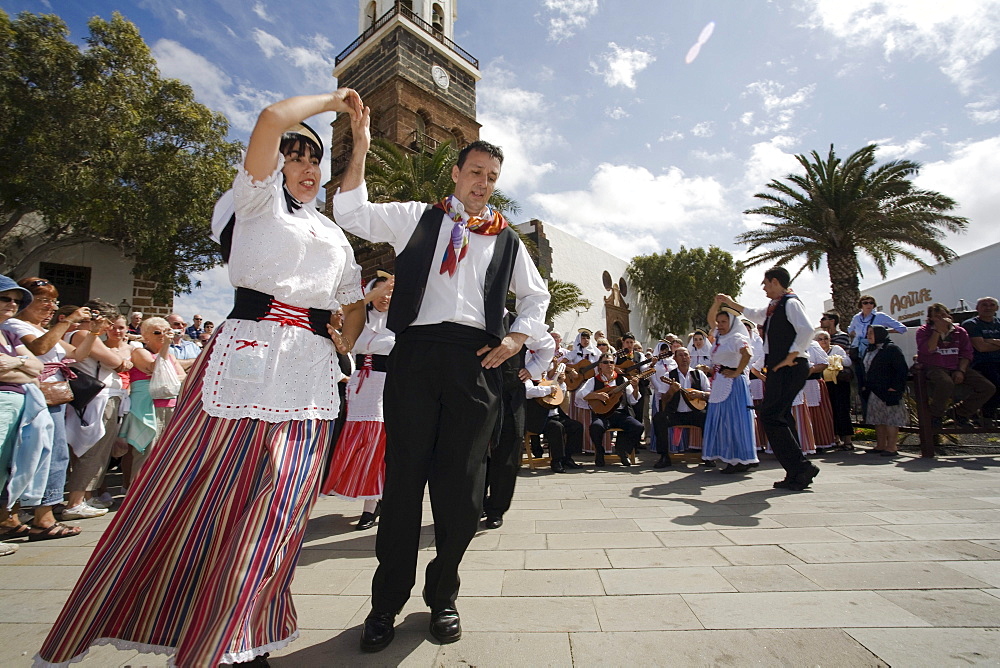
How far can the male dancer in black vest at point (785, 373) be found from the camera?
4996 millimetres

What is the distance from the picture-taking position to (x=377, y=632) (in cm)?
201

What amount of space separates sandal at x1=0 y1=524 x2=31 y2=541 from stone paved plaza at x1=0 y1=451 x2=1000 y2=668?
344mm

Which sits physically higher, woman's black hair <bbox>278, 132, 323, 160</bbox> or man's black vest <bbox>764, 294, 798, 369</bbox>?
woman's black hair <bbox>278, 132, 323, 160</bbox>

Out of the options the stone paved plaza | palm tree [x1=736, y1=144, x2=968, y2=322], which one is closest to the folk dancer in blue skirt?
the stone paved plaza

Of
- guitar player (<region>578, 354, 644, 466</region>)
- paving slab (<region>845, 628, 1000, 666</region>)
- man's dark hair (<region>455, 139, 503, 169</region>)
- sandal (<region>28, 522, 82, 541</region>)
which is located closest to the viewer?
paving slab (<region>845, 628, 1000, 666</region>)

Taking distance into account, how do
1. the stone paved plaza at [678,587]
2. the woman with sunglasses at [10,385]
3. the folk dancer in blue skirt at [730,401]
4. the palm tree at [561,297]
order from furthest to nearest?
the palm tree at [561,297] → the folk dancer in blue skirt at [730,401] → the woman with sunglasses at [10,385] → the stone paved plaza at [678,587]

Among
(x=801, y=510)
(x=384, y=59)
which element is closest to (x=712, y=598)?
(x=801, y=510)

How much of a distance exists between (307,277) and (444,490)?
1.01 meters

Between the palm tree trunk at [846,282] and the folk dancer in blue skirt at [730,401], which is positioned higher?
the palm tree trunk at [846,282]

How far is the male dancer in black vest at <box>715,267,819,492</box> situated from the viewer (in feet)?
16.4

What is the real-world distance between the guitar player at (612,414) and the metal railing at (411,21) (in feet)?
81.2

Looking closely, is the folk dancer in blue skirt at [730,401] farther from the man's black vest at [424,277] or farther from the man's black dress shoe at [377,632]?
the man's black dress shoe at [377,632]

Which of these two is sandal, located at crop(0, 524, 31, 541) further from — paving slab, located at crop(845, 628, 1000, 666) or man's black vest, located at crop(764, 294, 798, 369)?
man's black vest, located at crop(764, 294, 798, 369)

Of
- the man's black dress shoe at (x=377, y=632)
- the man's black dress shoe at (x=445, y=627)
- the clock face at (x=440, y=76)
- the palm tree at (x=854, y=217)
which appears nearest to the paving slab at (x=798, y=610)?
the man's black dress shoe at (x=445, y=627)
